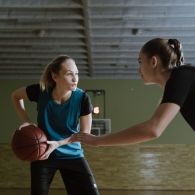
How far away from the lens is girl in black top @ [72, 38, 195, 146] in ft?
6.12

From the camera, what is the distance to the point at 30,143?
298cm

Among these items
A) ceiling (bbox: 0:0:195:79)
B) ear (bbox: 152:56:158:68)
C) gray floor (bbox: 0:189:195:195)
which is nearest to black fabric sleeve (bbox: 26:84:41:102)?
ear (bbox: 152:56:158:68)

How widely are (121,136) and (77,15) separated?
6878mm

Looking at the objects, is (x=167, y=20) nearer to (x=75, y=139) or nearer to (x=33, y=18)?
(x=33, y=18)

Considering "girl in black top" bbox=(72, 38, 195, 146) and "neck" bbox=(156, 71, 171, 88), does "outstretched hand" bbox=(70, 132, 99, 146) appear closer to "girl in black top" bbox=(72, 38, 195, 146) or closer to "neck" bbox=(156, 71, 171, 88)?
"girl in black top" bbox=(72, 38, 195, 146)

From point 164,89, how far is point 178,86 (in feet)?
0.28

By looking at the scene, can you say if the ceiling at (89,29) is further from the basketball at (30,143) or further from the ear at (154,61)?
the ear at (154,61)

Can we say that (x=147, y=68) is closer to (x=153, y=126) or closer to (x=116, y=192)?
(x=153, y=126)

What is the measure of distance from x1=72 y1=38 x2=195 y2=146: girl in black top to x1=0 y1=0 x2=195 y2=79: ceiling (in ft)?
19.3

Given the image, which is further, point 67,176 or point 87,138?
point 67,176

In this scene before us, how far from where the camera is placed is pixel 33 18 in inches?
339

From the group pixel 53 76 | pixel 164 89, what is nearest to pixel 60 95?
pixel 53 76

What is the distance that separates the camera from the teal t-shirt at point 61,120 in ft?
10.9

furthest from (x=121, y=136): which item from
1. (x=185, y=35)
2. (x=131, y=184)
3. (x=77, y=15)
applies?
(x=131, y=184)
